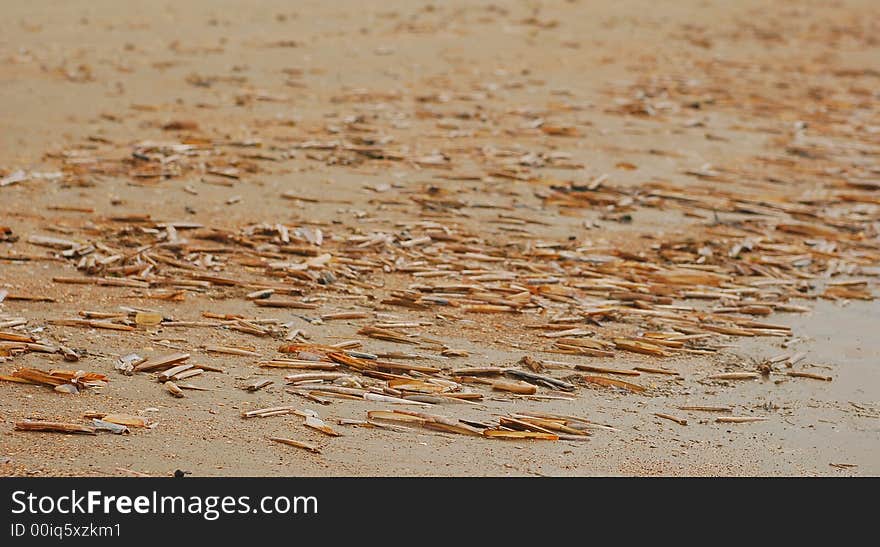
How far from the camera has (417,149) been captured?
31.4 ft

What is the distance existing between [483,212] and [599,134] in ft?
9.11

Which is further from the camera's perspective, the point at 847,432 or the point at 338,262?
the point at 338,262

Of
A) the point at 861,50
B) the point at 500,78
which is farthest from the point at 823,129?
the point at 861,50

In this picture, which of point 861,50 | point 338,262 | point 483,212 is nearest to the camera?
point 338,262

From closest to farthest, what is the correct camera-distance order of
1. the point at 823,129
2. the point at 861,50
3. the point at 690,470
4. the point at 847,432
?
the point at 690,470 < the point at 847,432 < the point at 823,129 < the point at 861,50

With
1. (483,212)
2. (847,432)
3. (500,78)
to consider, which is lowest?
(847,432)

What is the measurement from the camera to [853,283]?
729cm

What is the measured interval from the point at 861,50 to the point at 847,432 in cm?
1252

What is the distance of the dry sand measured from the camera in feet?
15.6

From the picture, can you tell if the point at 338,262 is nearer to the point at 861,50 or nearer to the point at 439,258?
the point at 439,258

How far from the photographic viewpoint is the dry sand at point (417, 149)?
15.6 feet

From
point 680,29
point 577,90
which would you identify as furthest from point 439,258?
point 680,29

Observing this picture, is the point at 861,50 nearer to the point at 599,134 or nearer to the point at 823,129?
the point at 823,129

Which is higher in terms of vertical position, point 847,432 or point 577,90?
point 577,90
